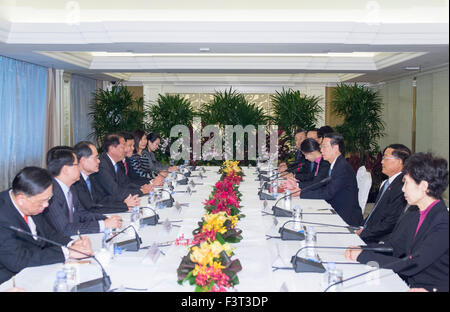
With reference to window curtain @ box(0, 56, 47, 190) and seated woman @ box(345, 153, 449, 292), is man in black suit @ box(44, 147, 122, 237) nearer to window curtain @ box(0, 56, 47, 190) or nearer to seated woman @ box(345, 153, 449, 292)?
seated woman @ box(345, 153, 449, 292)

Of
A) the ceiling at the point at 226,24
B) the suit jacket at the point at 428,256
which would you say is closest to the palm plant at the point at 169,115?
the ceiling at the point at 226,24

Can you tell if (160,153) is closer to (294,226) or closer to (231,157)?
(231,157)

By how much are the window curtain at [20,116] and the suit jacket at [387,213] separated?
5362 mm

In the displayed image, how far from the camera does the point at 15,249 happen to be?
2.46 meters

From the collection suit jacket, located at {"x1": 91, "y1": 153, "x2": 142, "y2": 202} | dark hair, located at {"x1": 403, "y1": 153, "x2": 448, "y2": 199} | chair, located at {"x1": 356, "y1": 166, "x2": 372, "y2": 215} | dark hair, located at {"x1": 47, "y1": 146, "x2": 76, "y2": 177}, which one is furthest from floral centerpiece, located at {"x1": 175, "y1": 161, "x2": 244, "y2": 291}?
chair, located at {"x1": 356, "y1": 166, "x2": 372, "y2": 215}

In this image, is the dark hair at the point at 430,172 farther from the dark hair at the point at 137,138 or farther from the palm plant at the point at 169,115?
the palm plant at the point at 169,115

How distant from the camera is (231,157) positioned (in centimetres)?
903

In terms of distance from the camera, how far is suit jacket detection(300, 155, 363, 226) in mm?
4449

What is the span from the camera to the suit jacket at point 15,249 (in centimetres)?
245

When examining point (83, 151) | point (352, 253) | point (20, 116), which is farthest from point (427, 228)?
point (20, 116)

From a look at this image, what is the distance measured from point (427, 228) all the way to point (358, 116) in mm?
6874
